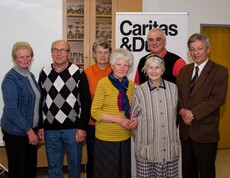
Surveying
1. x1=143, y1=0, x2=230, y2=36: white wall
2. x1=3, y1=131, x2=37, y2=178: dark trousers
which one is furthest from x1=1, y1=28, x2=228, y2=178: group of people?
x1=143, y1=0, x2=230, y2=36: white wall

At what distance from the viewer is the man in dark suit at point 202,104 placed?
2.11 metres

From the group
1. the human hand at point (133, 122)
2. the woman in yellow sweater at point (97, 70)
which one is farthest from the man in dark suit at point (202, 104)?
the woman in yellow sweater at point (97, 70)

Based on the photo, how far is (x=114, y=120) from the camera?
7.07ft

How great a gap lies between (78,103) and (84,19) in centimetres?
183

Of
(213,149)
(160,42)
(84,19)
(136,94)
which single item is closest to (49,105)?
(136,94)

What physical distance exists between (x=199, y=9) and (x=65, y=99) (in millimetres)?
2986

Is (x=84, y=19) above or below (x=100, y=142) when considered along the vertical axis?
above

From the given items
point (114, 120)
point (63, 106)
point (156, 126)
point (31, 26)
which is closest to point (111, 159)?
point (114, 120)

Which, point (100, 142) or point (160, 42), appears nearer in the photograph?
point (100, 142)

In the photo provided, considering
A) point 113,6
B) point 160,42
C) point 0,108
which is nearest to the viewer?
point 160,42

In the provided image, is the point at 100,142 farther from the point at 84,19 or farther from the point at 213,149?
the point at 84,19

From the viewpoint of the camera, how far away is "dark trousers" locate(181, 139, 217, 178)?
2.16 m

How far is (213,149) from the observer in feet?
7.20

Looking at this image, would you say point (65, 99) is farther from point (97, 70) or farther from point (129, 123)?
point (129, 123)
